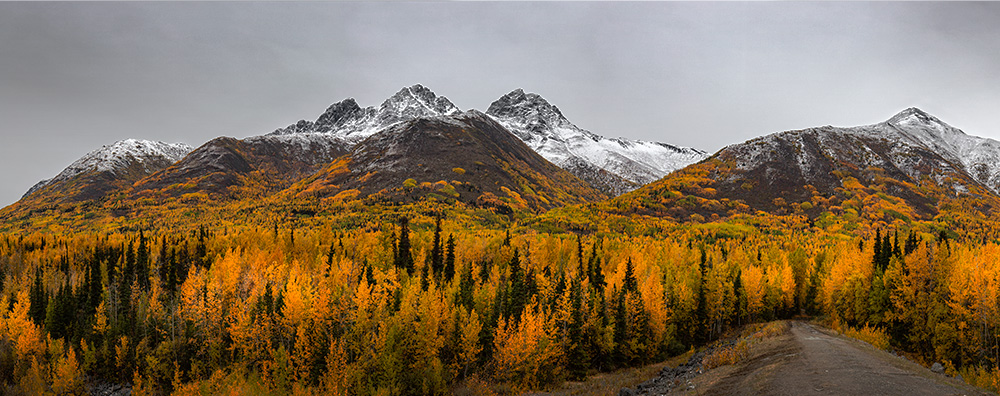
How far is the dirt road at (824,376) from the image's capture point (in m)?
29.5

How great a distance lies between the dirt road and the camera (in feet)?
96.8

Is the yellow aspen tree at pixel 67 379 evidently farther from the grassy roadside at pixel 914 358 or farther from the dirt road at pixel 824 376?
the grassy roadside at pixel 914 358

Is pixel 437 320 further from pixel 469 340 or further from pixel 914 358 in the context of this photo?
pixel 914 358

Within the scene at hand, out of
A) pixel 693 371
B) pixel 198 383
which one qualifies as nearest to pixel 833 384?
pixel 693 371

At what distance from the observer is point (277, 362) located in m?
53.3

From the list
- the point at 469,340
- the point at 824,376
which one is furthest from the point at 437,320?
the point at 824,376

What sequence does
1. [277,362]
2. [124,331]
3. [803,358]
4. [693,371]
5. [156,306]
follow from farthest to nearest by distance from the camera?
[156,306] < [124,331] < [277,362] < [693,371] < [803,358]

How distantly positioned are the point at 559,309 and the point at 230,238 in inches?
4230

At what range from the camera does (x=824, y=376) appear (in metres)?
32.4

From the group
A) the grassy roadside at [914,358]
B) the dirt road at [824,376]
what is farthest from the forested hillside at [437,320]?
the dirt road at [824,376]

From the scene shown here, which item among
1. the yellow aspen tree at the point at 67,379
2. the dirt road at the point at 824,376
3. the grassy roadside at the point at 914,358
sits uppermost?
the dirt road at the point at 824,376

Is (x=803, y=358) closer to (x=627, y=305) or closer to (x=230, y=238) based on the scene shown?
(x=627, y=305)

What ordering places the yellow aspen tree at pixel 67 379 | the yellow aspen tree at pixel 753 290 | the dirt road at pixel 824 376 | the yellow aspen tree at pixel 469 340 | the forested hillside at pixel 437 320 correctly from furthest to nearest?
1. the yellow aspen tree at pixel 753 290
2. the yellow aspen tree at pixel 67 379
3. the yellow aspen tree at pixel 469 340
4. the forested hillside at pixel 437 320
5. the dirt road at pixel 824 376

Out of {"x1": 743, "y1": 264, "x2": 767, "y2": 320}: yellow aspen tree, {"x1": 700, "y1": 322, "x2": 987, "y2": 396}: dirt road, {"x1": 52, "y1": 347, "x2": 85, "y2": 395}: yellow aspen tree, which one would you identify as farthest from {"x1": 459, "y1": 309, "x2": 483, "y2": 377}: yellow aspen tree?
{"x1": 52, "y1": 347, "x2": 85, "y2": 395}: yellow aspen tree
